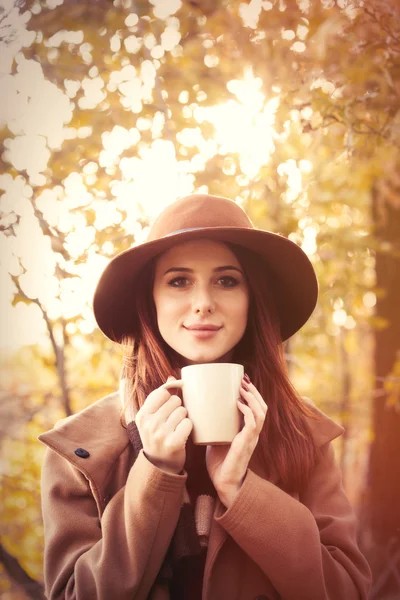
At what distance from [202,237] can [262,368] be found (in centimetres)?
47

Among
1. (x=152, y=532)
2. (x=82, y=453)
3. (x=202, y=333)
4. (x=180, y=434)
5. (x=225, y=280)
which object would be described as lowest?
(x=152, y=532)

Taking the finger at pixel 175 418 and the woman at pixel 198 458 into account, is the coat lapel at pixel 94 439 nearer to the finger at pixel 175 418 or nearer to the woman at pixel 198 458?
the woman at pixel 198 458

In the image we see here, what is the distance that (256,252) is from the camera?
1673 mm

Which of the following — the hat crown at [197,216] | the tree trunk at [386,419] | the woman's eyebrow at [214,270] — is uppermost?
the hat crown at [197,216]

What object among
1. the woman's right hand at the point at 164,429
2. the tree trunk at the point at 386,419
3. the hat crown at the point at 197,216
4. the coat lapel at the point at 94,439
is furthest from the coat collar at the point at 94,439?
the tree trunk at the point at 386,419

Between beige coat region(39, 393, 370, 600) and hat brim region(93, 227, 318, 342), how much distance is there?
0.32 metres

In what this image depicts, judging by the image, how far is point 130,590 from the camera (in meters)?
1.26

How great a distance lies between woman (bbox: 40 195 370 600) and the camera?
1302mm

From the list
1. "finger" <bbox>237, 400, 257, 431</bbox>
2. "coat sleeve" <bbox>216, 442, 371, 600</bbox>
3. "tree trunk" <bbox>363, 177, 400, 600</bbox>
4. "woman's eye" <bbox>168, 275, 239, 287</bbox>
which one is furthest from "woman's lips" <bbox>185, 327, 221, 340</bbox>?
"tree trunk" <bbox>363, 177, 400, 600</bbox>

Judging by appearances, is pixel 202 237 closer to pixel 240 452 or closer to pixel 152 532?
pixel 240 452

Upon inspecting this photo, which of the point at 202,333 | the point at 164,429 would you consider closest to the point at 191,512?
the point at 164,429

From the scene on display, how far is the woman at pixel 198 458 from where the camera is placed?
130 cm

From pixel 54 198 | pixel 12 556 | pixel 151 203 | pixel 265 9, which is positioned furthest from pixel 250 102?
pixel 12 556

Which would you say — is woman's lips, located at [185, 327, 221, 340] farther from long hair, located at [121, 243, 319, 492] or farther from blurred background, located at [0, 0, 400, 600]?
blurred background, located at [0, 0, 400, 600]
